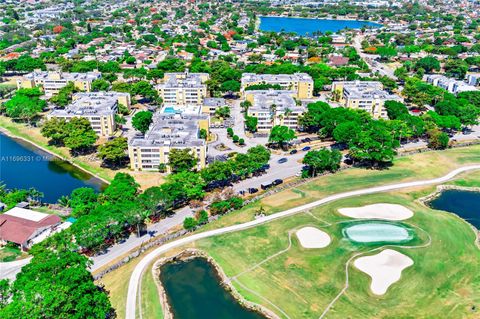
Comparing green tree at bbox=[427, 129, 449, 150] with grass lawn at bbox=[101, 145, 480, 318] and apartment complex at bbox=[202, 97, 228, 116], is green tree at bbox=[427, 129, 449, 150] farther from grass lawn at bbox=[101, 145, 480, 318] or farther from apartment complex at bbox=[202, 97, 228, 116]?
apartment complex at bbox=[202, 97, 228, 116]

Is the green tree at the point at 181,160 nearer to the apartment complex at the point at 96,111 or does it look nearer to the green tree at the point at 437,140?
the apartment complex at the point at 96,111

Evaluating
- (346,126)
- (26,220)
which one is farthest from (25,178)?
(346,126)

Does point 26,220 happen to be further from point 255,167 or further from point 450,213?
point 450,213

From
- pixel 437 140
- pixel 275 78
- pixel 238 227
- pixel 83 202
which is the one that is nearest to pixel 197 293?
pixel 238 227

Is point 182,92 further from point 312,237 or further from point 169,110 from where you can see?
point 312,237

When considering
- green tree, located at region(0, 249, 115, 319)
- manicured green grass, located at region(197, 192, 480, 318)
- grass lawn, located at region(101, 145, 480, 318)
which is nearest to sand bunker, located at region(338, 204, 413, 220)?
grass lawn, located at region(101, 145, 480, 318)

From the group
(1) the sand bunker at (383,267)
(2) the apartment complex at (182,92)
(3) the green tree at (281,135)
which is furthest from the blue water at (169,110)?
(1) the sand bunker at (383,267)

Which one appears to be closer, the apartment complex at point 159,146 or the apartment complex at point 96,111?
the apartment complex at point 159,146
